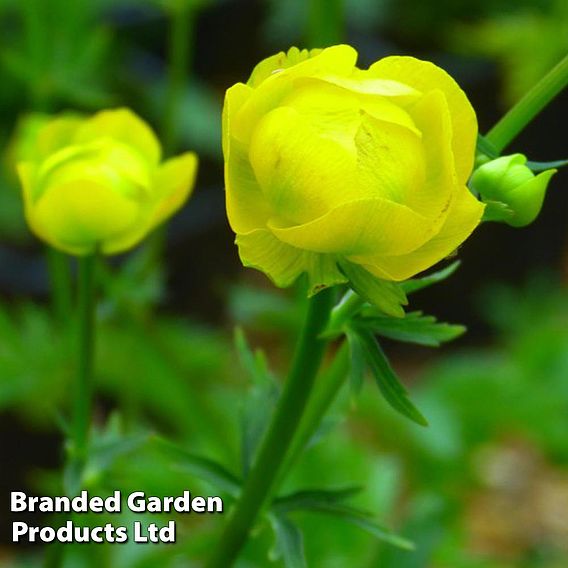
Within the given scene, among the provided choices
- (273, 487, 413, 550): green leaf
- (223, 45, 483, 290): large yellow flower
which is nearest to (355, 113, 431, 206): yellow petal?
(223, 45, 483, 290): large yellow flower

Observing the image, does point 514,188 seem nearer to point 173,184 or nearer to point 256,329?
point 173,184

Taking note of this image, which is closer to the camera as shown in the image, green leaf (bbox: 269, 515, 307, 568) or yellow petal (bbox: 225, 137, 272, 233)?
yellow petal (bbox: 225, 137, 272, 233)

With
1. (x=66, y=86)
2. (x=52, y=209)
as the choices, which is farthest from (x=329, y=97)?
(x=66, y=86)

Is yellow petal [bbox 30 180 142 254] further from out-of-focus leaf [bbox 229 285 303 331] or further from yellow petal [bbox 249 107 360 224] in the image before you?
out-of-focus leaf [bbox 229 285 303 331]

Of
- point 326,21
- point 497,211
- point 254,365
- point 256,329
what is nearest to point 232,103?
point 497,211

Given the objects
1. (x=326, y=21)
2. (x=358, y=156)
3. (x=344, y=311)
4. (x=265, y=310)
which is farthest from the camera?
(x=265, y=310)

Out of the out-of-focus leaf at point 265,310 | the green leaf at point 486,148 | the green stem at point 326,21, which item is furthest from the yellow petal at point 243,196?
the out-of-focus leaf at point 265,310

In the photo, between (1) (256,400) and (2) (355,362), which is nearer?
(2) (355,362)
